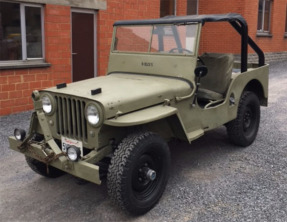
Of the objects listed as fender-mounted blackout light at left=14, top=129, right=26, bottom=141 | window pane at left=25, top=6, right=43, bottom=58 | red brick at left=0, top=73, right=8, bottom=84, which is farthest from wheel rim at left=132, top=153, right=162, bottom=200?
window pane at left=25, top=6, right=43, bottom=58

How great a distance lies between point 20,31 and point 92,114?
4.77 metres

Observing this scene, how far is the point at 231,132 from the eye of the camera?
4949mm

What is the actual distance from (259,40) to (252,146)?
10488mm

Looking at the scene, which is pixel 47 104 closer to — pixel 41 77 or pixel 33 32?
pixel 41 77

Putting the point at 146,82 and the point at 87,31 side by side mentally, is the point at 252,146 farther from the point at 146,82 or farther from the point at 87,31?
the point at 87,31

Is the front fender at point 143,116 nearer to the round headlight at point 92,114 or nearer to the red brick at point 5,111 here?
the round headlight at point 92,114

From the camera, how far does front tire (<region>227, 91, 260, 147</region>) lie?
4902mm

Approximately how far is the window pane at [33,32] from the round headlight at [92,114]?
15.6 ft

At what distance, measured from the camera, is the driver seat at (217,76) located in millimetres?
4734

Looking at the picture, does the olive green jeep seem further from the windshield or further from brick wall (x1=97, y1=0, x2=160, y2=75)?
brick wall (x1=97, y1=0, x2=160, y2=75)

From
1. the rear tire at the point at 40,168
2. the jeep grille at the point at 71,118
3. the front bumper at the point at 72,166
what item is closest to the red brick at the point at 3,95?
the rear tire at the point at 40,168

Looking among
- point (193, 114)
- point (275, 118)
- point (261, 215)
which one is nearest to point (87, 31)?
point (275, 118)

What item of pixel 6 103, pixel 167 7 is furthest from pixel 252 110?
pixel 167 7

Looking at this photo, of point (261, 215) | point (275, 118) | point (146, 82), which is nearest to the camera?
point (261, 215)
